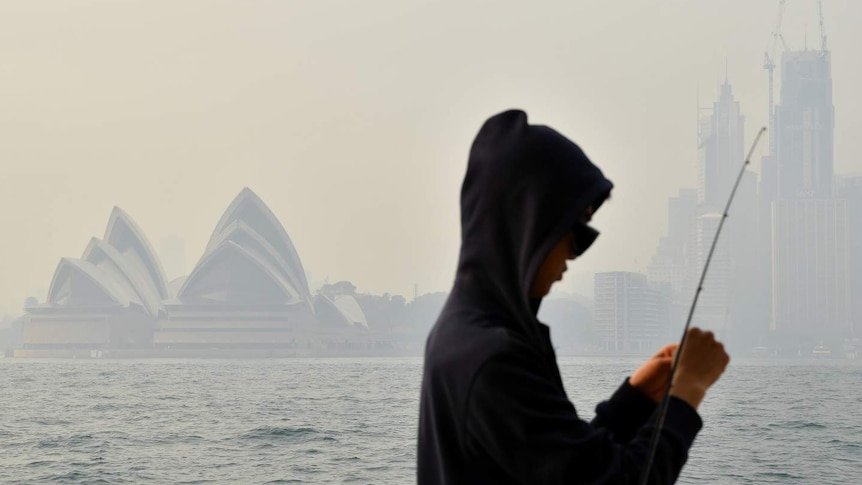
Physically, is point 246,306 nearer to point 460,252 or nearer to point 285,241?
point 285,241

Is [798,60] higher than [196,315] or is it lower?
higher

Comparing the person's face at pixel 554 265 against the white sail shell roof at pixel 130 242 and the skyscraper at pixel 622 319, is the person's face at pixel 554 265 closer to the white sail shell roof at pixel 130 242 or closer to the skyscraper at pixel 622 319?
the skyscraper at pixel 622 319

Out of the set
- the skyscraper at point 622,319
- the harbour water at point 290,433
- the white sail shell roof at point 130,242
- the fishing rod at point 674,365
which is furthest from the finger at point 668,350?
the white sail shell roof at point 130,242

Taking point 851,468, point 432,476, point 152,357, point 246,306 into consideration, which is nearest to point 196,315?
point 246,306

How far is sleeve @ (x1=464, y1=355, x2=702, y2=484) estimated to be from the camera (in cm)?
101

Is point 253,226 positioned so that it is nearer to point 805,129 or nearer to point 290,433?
point 290,433

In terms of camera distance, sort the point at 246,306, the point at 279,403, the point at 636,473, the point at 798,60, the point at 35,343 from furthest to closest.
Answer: the point at 798,60
the point at 35,343
the point at 246,306
the point at 279,403
the point at 636,473

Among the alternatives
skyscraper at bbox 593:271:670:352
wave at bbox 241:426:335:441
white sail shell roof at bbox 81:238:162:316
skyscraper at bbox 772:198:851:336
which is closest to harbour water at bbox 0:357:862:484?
wave at bbox 241:426:335:441

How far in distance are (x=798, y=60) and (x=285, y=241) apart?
6380cm

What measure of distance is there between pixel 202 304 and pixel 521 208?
76605 millimetres

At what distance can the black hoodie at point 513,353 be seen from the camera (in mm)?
1014

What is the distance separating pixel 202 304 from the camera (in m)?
76.0

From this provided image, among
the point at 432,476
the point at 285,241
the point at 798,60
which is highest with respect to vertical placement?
the point at 798,60

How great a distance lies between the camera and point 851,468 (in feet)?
70.4
